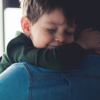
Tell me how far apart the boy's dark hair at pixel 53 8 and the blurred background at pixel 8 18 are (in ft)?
2.36

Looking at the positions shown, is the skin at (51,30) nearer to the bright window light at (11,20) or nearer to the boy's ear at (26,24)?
the boy's ear at (26,24)

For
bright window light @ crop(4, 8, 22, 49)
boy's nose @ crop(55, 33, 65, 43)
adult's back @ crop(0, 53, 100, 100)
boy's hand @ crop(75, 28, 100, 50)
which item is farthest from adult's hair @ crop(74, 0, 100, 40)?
bright window light @ crop(4, 8, 22, 49)

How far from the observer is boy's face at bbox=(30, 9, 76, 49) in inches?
28.5

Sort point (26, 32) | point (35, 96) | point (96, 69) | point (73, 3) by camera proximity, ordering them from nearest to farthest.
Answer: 1. point (35, 96)
2. point (96, 69)
3. point (73, 3)
4. point (26, 32)

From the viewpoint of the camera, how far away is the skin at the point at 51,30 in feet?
2.37

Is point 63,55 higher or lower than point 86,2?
lower

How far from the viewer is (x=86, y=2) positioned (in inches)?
31.0

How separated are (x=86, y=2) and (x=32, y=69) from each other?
52 centimetres

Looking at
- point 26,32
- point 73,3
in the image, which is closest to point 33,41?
point 26,32

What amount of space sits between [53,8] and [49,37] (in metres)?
0.16

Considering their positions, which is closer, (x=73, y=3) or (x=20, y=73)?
(x=20, y=73)

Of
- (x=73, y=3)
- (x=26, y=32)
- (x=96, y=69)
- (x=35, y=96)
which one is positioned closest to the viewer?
(x=35, y=96)

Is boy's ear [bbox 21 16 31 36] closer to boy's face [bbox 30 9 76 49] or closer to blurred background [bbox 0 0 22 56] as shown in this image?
boy's face [bbox 30 9 76 49]

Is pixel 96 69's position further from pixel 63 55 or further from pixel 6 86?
pixel 6 86
